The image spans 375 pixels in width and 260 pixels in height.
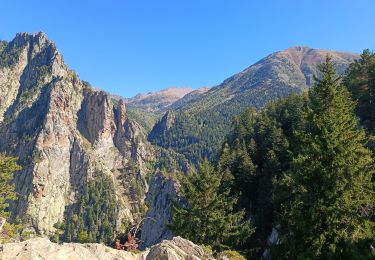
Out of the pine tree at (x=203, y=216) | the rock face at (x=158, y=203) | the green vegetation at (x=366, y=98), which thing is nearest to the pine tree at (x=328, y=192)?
the pine tree at (x=203, y=216)

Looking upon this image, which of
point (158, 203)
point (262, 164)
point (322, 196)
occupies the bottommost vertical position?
point (158, 203)

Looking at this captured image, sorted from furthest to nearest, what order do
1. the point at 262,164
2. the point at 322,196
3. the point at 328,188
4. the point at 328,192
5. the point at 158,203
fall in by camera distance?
1. the point at 158,203
2. the point at 262,164
3. the point at 322,196
4. the point at 328,188
5. the point at 328,192

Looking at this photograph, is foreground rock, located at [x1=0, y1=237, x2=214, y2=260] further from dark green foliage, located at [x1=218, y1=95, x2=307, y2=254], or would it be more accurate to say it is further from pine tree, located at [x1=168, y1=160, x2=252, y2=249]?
dark green foliage, located at [x1=218, y1=95, x2=307, y2=254]

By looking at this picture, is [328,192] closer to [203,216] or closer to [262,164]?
[203,216]

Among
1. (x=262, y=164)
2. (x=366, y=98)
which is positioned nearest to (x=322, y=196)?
(x=366, y=98)

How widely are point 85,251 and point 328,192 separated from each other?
16701 mm

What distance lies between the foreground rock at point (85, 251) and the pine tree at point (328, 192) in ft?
27.1

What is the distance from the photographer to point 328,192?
1013 inches

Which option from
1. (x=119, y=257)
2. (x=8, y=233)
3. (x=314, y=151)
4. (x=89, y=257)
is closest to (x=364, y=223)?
(x=314, y=151)

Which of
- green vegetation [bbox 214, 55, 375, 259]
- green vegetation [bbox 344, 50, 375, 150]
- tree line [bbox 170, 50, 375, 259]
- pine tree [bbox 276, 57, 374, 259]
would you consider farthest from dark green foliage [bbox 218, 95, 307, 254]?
pine tree [bbox 276, 57, 374, 259]

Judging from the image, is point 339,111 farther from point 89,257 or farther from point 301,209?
point 89,257

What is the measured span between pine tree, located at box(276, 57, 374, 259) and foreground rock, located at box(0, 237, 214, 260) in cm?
826

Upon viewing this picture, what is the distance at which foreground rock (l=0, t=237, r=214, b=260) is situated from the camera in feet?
59.1

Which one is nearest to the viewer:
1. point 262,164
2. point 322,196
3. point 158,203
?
point 322,196
